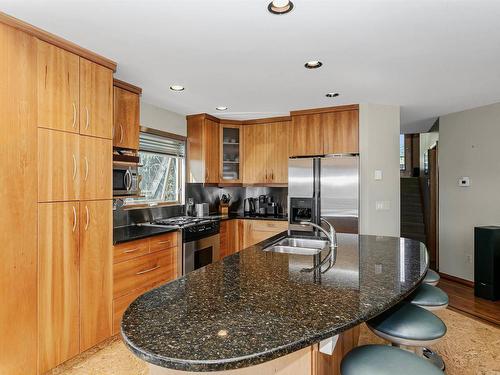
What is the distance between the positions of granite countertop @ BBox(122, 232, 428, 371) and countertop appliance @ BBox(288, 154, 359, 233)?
1976mm

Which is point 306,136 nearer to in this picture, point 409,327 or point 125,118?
point 125,118

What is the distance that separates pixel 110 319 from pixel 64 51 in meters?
2.13

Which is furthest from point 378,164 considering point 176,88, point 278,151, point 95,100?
point 95,100

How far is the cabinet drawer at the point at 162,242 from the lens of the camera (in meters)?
3.12

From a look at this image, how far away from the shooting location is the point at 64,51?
2.27 m

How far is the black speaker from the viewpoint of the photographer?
3.73m

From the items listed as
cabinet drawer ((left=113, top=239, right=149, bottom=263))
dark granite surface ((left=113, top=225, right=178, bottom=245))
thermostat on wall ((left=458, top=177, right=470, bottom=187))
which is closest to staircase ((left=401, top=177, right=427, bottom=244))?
thermostat on wall ((left=458, top=177, right=470, bottom=187))

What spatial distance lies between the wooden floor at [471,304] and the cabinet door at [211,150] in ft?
11.2

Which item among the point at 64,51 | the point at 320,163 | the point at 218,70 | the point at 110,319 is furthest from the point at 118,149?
the point at 320,163

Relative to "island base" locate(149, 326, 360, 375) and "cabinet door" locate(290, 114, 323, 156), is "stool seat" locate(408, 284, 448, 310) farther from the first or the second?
"cabinet door" locate(290, 114, 323, 156)

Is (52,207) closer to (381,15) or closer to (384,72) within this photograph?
(381,15)

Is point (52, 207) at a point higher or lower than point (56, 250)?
higher

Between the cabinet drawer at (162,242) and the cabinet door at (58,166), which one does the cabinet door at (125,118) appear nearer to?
the cabinet door at (58,166)

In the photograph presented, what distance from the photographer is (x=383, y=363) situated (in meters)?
1.21
